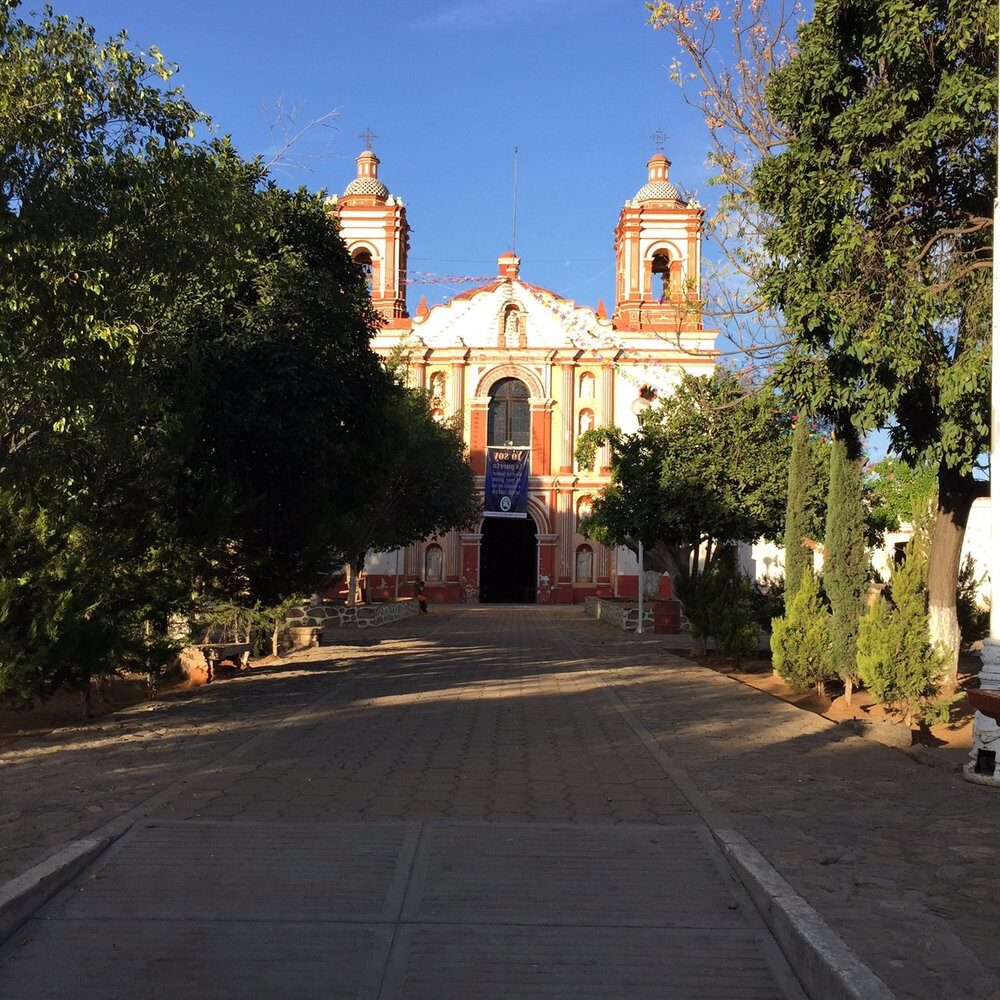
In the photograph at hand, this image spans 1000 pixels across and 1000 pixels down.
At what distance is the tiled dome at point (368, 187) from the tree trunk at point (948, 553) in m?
39.7

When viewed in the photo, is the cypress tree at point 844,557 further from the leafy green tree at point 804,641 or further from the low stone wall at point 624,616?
the low stone wall at point 624,616

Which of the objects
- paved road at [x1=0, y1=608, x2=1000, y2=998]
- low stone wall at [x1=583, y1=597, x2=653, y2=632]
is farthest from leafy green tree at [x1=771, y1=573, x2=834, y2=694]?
low stone wall at [x1=583, y1=597, x2=653, y2=632]

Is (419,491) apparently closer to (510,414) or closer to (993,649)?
(510,414)

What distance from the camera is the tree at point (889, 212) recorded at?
9.86m

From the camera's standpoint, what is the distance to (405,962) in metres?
4.14

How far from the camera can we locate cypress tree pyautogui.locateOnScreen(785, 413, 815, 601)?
15.3m

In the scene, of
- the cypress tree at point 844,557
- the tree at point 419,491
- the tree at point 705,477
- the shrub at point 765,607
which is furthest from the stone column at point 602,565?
the cypress tree at point 844,557

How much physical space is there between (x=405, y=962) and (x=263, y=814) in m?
2.59

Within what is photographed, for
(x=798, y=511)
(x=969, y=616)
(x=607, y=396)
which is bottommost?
(x=969, y=616)

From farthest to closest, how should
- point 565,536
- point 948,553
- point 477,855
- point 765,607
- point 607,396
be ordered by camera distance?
point 607,396
point 565,536
point 765,607
point 948,553
point 477,855

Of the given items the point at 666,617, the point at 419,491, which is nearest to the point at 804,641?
the point at 666,617

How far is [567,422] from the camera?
4869 cm

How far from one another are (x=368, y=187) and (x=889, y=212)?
40.6m

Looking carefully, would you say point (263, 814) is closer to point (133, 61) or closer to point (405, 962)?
point (405, 962)
